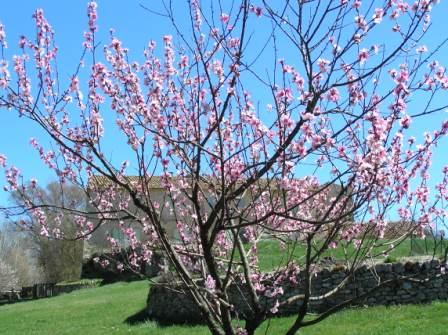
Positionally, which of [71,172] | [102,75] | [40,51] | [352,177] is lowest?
[352,177]

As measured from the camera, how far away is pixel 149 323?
13.4 meters

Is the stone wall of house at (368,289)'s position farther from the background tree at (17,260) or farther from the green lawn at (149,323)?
the background tree at (17,260)

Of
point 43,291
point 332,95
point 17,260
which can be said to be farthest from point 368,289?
point 17,260

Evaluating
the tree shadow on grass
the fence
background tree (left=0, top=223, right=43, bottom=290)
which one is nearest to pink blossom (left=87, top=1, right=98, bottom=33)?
the tree shadow on grass

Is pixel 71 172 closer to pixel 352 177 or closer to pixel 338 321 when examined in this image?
pixel 352 177

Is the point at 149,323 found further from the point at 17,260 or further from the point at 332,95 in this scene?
the point at 17,260

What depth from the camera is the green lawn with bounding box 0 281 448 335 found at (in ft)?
31.3

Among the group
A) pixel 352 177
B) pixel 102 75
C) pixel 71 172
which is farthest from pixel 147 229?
pixel 352 177

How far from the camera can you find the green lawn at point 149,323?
955 centimetres

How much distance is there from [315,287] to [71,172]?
7.98 m

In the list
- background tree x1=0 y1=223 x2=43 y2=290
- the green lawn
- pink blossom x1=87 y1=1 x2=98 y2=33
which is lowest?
the green lawn

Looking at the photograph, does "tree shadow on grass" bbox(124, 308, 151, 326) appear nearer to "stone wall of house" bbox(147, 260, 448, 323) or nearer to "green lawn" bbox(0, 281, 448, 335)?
"green lawn" bbox(0, 281, 448, 335)

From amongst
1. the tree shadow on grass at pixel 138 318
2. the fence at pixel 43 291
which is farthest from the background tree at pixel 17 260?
the tree shadow on grass at pixel 138 318

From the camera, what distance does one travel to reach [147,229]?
514cm
